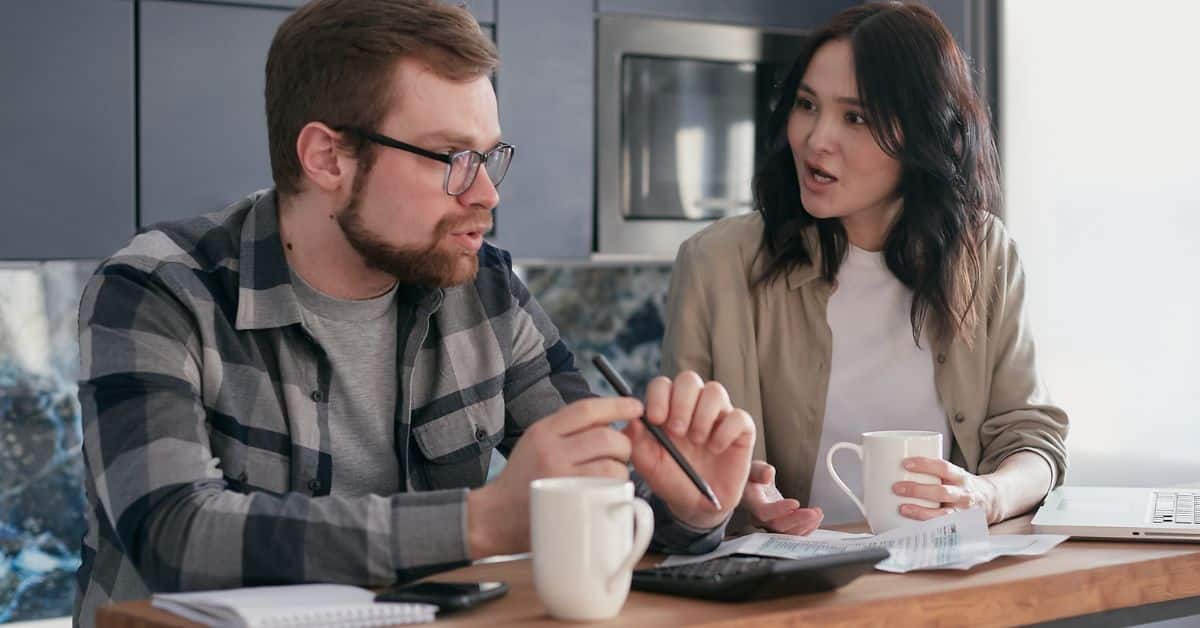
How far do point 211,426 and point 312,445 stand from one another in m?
0.12

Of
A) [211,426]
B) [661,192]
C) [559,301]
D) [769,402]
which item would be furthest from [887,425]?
[559,301]

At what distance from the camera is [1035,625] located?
1392mm

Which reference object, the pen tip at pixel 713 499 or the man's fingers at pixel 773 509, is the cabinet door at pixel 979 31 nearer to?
the man's fingers at pixel 773 509

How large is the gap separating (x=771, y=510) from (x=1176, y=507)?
0.50m

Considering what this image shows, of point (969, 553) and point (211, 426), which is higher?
point (211, 426)

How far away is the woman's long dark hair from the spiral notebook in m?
1.09

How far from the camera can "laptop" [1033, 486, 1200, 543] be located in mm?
1590

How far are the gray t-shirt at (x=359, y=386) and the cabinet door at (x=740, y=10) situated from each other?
181cm

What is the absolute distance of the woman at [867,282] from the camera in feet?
6.84

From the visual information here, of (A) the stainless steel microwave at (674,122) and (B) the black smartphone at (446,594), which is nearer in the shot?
(B) the black smartphone at (446,594)

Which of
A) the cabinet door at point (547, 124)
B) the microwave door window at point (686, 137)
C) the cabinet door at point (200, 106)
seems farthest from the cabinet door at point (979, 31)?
the cabinet door at point (200, 106)

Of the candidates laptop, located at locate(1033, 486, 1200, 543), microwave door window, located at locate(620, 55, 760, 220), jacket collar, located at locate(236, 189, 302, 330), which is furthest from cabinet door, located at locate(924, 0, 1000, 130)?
jacket collar, located at locate(236, 189, 302, 330)

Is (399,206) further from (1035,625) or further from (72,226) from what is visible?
(72,226)

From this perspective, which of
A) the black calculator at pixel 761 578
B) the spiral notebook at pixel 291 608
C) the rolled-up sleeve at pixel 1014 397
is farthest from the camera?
the rolled-up sleeve at pixel 1014 397
